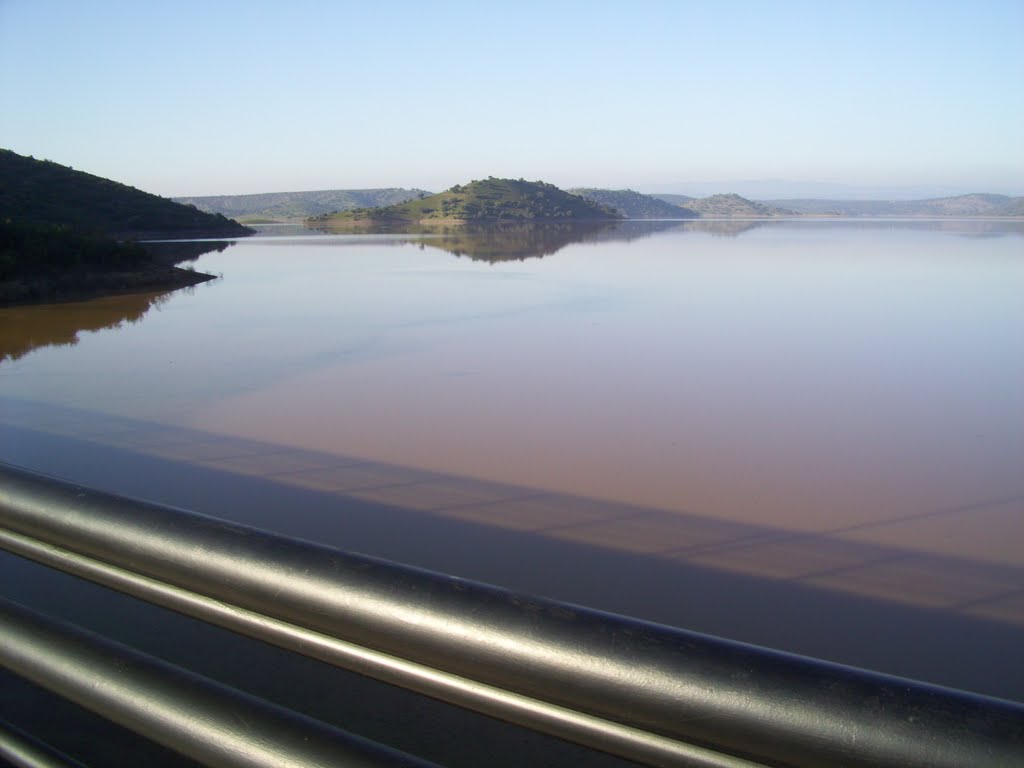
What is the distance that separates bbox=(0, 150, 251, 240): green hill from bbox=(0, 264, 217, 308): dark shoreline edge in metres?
15.5

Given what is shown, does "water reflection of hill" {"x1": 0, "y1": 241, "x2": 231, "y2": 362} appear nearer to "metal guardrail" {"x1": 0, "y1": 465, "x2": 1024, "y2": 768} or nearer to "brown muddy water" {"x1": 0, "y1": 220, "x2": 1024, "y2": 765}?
"brown muddy water" {"x1": 0, "y1": 220, "x2": 1024, "y2": 765}

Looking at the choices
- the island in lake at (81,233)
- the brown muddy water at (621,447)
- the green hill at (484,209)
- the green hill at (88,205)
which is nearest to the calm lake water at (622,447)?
the brown muddy water at (621,447)

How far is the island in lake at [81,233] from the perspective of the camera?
2003cm

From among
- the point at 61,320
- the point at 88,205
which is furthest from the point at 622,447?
the point at 88,205

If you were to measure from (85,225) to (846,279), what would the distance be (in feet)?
116

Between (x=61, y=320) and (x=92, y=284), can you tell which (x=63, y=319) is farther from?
(x=92, y=284)

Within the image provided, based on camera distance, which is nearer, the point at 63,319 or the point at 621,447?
the point at 621,447

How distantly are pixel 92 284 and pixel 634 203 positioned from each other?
465 feet

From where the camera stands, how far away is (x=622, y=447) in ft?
24.6

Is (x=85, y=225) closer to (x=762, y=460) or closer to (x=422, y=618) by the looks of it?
(x=762, y=460)

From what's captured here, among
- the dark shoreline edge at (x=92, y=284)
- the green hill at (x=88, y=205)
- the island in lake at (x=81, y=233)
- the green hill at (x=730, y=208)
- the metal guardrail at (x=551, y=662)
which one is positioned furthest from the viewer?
the green hill at (x=730, y=208)

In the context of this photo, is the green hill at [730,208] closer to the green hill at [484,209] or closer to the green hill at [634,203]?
the green hill at [634,203]

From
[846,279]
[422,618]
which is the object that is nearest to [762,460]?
[422,618]

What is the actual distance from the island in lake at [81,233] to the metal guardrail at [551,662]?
20718 millimetres
